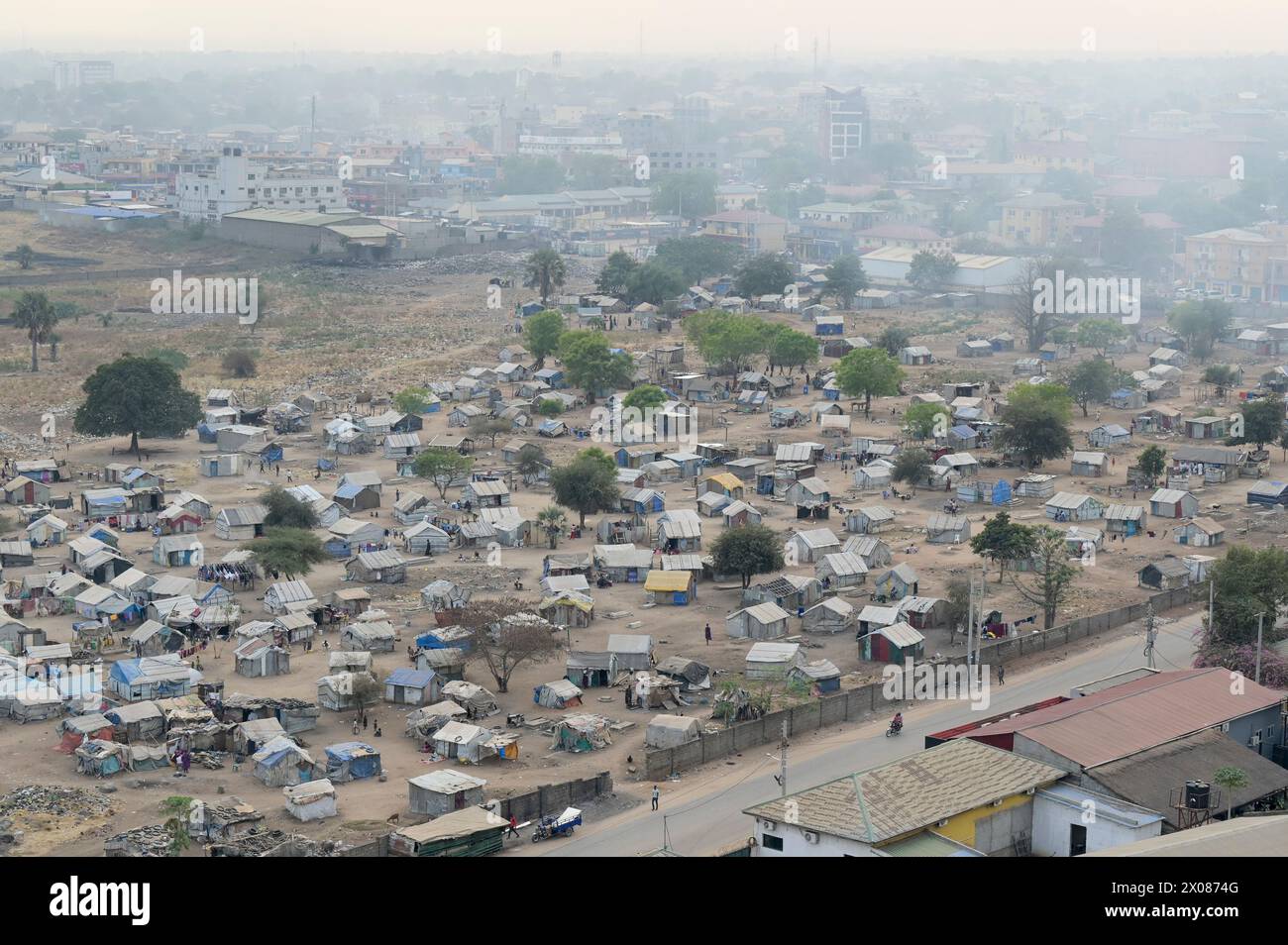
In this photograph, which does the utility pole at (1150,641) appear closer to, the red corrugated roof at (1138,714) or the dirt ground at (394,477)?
the dirt ground at (394,477)

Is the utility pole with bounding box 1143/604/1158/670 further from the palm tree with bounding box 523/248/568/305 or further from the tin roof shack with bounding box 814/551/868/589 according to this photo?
the palm tree with bounding box 523/248/568/305

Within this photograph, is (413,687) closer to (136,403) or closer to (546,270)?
(136,403)

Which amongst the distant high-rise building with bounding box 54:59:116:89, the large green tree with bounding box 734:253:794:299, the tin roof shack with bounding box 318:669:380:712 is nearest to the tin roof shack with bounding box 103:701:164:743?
the tin roof shack with bounding box 318:669:380:712

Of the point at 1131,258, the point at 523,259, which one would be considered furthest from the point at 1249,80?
the point at 523,259

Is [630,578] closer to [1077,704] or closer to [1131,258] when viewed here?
[1077,704]
